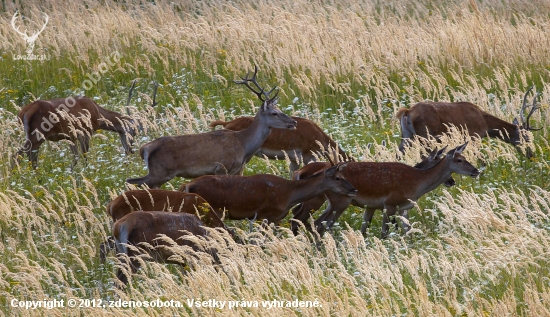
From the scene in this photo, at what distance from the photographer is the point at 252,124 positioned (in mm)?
12109

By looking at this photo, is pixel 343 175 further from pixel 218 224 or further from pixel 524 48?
pixel 524 48

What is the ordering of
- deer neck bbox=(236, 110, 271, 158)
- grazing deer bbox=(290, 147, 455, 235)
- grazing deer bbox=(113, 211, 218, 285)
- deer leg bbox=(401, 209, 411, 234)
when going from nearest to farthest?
1. grazing deer bbox=(113, 211, 218, 285)
2. deer leg bbox=(401, 209, 411, 234)
3. grazing deer bbox=(290, 147, 455, 235)
4. deer neck bbox=(236, 110, 271, 158)

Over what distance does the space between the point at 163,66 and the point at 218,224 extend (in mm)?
7951

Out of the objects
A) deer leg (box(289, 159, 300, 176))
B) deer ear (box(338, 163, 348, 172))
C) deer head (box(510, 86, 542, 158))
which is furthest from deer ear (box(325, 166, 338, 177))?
deer head (box(510, 86, 542, 158))

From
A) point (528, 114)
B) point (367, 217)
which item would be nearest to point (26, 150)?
point (367, 217)

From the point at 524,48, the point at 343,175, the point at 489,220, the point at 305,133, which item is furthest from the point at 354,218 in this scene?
the point at 524,48

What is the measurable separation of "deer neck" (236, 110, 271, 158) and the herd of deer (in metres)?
0.01

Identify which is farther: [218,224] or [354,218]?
[354,218]

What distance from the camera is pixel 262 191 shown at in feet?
33.7

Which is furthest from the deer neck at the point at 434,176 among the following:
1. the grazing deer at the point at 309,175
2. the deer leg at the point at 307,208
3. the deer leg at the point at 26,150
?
the deer leg at the point at 26,150

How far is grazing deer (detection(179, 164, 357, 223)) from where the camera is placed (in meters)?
10.1

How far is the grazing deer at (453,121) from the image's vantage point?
41.6 feet

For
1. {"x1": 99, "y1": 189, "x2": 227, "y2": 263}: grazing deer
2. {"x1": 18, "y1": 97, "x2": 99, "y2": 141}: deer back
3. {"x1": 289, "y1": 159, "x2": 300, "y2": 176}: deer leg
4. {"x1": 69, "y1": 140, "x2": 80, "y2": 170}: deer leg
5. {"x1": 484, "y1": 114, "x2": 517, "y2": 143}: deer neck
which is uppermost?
{"x1": 99, "y1": 189, "x2": 227, "y2": 263}: grazing deer

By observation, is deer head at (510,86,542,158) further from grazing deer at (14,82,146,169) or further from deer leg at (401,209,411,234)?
grazing deer at (14,82,146,169)
